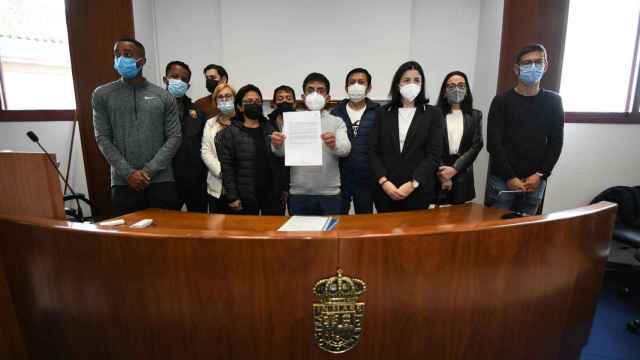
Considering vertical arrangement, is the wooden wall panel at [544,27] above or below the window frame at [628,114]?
above

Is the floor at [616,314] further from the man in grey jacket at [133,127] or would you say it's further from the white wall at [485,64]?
the man in grey jacket at [133,127]

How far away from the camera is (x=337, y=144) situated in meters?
1.92

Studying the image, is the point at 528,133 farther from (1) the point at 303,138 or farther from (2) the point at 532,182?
(1) the point at 303,138

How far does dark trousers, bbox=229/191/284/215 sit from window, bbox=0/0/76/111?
2.78 metres

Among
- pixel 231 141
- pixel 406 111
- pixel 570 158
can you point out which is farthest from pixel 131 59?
pixel 570 158

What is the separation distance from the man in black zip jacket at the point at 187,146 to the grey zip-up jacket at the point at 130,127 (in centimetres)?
34

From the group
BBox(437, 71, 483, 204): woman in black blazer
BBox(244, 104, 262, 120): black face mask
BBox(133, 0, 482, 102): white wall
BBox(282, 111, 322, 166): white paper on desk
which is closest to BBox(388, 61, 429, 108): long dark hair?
BBox(437, 71, 483, 204): woman in black blazer

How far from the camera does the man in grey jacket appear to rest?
76.1 inches

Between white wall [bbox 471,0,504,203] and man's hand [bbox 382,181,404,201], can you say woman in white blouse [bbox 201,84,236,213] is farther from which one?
white wall [bbox 471,0,504,203]

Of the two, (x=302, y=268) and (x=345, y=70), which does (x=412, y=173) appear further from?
(x=345, y=70)

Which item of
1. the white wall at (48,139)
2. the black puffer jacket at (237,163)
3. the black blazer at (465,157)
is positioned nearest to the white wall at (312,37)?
the white wall at (48,139)

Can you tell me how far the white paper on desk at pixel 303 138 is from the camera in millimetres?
1776

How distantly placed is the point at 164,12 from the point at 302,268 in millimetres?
3919

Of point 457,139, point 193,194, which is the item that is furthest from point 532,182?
point 193,194
